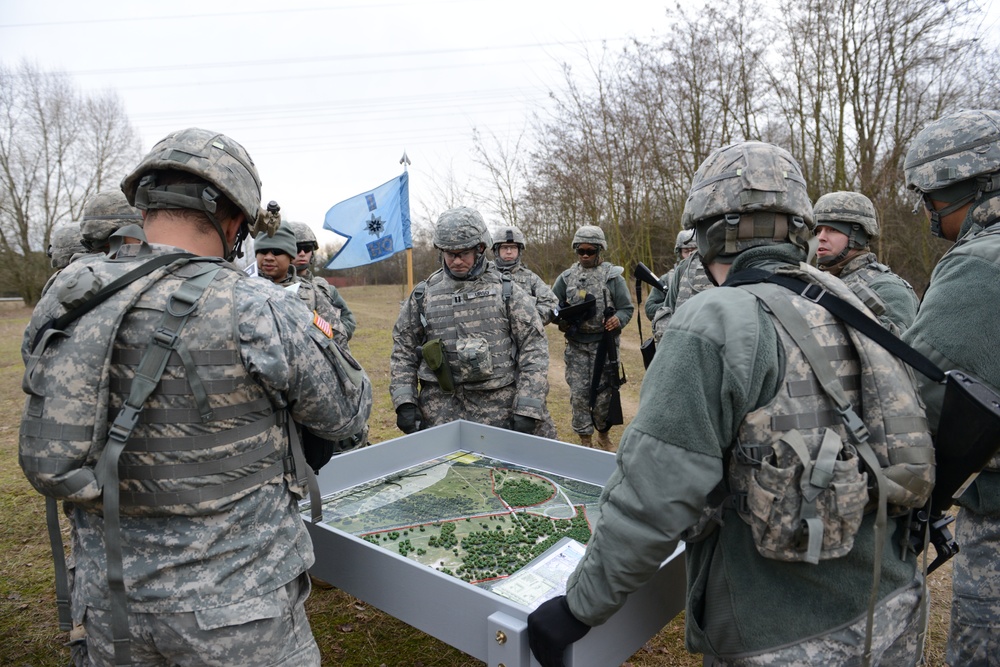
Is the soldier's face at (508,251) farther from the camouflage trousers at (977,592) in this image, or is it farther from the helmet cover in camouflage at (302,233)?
the camouflage trousers at (977,592)

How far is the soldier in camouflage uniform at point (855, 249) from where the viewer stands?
155 inches

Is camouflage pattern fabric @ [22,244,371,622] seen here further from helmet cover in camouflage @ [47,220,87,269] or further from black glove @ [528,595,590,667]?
helmet cover in camouflage @ [47,220,87,269]

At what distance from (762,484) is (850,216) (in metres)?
3.33

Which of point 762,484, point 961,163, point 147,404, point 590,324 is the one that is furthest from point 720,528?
point 590,324

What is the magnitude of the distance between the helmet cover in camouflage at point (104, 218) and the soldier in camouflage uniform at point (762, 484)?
2888 mm

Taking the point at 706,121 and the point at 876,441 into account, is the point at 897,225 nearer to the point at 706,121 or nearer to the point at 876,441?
the point at 706,121

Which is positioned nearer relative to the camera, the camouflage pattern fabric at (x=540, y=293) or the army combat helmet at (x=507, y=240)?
the camouflage pattern fabric at (x=540, y=293)

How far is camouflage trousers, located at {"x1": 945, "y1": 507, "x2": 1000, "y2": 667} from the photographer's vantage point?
2195mm

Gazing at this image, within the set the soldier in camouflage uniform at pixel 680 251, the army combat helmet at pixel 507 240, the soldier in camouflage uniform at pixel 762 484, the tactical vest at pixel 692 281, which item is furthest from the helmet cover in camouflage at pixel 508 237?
the soldier in camouflage uniform at pixel 762 484

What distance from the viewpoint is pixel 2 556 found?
14.8 ft

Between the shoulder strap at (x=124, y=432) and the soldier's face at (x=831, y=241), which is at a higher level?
the soldier's face at (x=831, y=241)

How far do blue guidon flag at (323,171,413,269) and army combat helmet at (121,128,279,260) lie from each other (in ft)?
20.2

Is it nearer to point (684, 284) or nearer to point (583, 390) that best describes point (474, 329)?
point (684, 284)

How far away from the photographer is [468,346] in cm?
410
